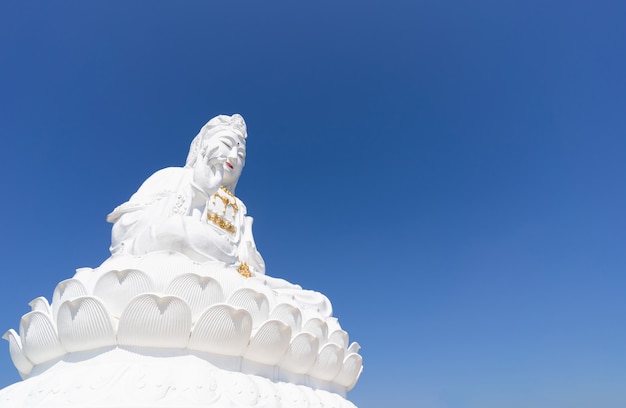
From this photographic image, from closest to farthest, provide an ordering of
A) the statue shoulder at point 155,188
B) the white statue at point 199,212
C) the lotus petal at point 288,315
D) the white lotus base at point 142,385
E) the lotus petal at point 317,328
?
the white lotus base at point 142,385 < the lotus petal at point 288,315 < the lotus petal at point 317,328 < the white statue at point 199,212 < the statue shoulder at point 155,188

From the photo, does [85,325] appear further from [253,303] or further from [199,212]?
[199,212]

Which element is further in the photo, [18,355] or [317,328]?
[317,328]

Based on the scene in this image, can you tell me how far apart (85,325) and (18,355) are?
1.24 meters

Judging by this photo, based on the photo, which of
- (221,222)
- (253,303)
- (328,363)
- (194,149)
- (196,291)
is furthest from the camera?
(194,149)

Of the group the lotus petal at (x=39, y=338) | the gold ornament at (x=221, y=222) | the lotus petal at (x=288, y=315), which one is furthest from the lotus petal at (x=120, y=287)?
the gold ornament at (x=221, y=222)

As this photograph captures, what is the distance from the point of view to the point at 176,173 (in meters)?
6.48

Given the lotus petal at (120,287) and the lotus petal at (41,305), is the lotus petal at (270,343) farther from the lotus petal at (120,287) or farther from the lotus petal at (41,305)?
the lotus petal at (41,305)

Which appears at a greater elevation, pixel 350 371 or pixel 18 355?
pixel 350 371

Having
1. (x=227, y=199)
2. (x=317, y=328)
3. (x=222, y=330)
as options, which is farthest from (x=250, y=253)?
(x=222, y=330)

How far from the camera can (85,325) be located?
320cm

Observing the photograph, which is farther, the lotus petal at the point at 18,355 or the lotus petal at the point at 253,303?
the lotus petal at the point at 18,355

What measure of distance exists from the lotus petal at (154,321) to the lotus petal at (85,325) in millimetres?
112

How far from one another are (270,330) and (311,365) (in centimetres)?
62

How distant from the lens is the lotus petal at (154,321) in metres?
3.13
